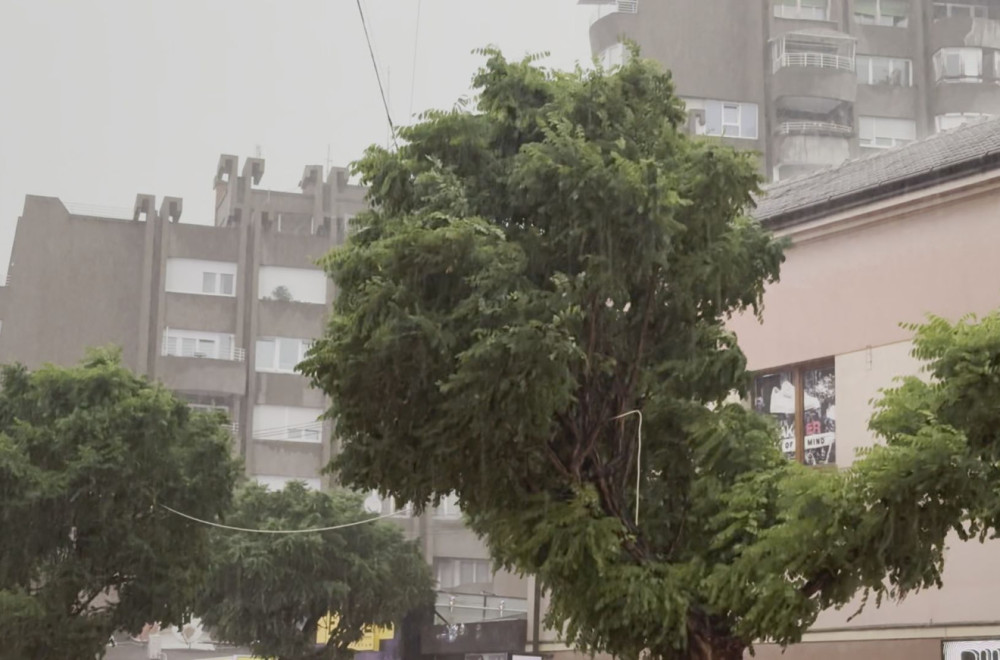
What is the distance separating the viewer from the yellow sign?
112 ft

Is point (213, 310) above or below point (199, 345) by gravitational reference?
above

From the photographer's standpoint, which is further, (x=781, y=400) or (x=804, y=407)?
(x=781, y=400)

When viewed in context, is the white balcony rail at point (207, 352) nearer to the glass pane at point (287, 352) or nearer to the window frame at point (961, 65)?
the glass pane at point (287, 352)

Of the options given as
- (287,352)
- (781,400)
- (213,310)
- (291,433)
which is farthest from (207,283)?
(781,400)

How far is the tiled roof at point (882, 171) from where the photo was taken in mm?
19047

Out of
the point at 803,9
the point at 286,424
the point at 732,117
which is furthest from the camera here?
the point at 803,9

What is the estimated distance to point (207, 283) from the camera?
159 feet

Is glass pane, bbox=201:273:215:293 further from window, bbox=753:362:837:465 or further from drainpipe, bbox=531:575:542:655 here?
window, bbox=753:362:837:465

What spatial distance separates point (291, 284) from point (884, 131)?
22.4 meters

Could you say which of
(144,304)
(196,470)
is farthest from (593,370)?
(144,304)

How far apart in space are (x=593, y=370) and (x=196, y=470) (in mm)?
11987

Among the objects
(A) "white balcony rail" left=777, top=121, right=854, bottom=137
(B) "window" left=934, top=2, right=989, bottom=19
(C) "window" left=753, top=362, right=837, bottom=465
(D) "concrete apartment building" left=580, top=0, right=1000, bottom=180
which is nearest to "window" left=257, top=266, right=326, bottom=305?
(D) "concrete apartment building" left=580, top=0, right=1000, bottom=180

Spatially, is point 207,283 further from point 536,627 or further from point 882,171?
point 882,171

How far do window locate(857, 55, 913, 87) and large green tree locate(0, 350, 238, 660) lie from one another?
123 feet
